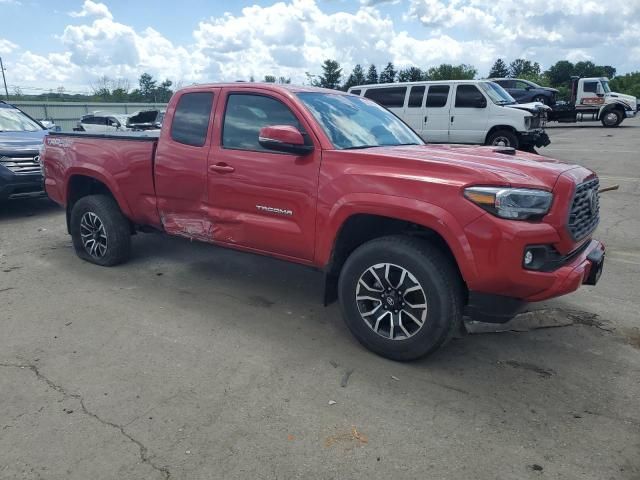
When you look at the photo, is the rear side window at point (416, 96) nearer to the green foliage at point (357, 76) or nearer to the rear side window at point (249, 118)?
the rear side window at point (249, 118)

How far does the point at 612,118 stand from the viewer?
2523cm

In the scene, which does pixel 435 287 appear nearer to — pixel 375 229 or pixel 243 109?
pixel 375 229

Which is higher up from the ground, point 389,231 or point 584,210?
point 584,210

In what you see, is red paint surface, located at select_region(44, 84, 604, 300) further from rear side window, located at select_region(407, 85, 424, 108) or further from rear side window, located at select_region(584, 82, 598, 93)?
rear side window, located at select_region(584, 82, 598, 93)

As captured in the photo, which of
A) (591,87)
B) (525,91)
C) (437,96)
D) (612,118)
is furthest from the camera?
(612,118)

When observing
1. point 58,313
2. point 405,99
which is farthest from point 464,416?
point 405,99

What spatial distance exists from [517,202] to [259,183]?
Answer: 1899 mm

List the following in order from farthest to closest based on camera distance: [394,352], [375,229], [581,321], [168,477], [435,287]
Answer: [581,321], [375,229], [394,352], [435,287], [168,477]

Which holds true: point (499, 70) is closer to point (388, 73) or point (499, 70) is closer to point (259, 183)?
point (388, 73)

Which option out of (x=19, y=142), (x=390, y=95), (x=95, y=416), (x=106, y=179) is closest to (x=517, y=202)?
(x=95, y=416)

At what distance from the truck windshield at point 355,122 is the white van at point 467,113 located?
8.82 metres

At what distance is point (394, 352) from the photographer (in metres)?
3.39

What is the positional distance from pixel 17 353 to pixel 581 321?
423 centimetres

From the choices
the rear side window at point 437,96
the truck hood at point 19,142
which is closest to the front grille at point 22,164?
the truck hood at point 19,142
